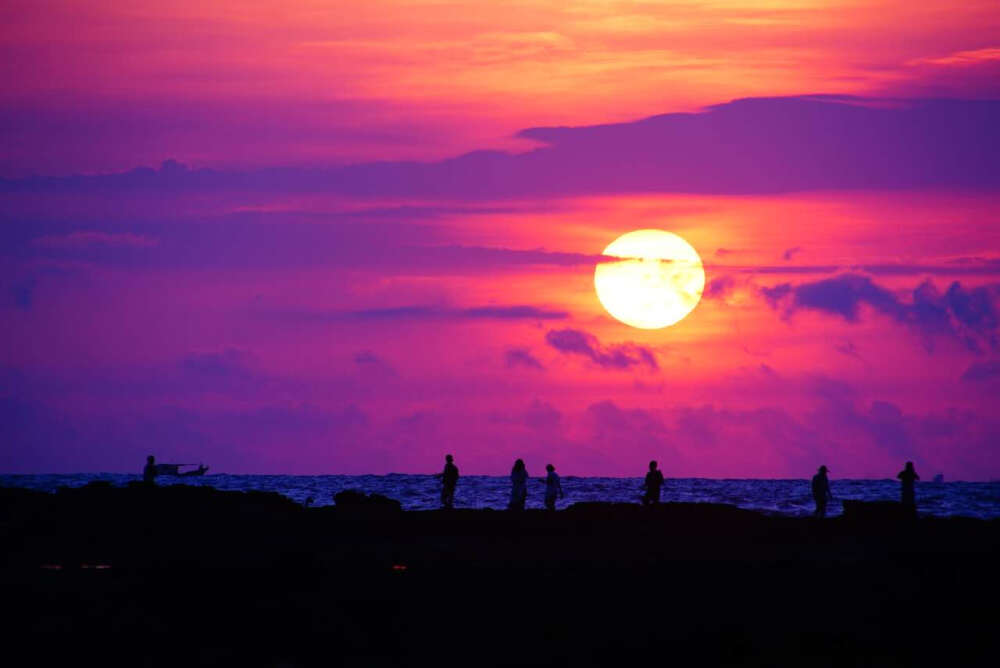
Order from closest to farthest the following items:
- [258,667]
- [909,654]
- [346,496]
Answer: [258,667]
[909,654]
[346,496]

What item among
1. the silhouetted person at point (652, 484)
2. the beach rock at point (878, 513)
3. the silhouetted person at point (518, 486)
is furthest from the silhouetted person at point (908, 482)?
the silhouetted person at point (518, 486)

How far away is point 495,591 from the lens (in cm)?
2875

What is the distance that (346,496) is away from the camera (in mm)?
54000

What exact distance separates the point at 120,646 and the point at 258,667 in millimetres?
2686

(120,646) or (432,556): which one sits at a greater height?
(432,556)

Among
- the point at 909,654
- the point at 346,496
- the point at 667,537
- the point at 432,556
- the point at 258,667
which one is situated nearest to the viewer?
the point at 258,667

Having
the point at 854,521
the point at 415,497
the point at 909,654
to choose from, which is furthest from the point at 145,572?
the point at 415,497

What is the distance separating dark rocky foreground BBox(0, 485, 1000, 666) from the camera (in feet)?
78.5

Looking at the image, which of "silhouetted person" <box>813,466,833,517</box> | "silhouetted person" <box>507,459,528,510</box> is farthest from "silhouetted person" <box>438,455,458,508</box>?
"silhouetted person" <box>813,466,833,517</box>

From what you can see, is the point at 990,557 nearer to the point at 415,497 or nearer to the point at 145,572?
the point at 145,572

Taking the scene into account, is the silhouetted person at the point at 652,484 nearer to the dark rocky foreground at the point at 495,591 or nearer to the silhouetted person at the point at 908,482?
the dark rocky foreground at the point at 495,591

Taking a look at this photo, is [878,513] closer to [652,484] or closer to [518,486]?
[652,484]

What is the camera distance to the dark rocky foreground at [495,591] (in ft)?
78.5

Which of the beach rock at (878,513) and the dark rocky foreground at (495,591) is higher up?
the beach rock at (878,513)
